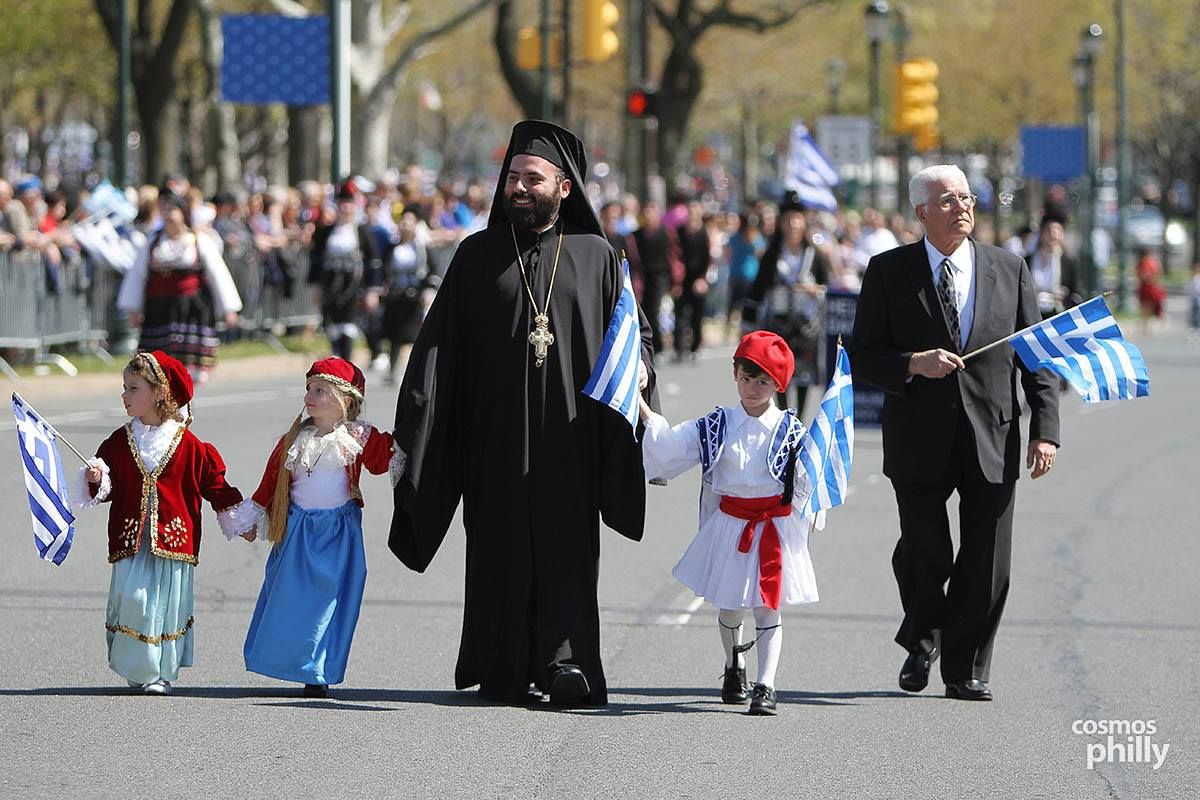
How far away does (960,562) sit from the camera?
8.45 metres

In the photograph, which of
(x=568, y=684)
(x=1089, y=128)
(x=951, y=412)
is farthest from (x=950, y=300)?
(x=1089, y=128)

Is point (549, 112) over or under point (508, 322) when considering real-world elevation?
over

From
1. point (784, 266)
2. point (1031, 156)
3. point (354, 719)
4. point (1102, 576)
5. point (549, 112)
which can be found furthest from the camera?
point (1031, 156)

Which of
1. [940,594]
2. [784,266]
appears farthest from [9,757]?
[784,266]

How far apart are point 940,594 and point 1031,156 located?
1374 inches

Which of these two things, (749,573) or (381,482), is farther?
(381,482)

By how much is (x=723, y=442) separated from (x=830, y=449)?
1.17ft

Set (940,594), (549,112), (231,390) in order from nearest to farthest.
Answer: (940,594), (231,390), (549,112)

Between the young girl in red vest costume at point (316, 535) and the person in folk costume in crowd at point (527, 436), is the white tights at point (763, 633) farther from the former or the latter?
the young girl in red vest costume at point (316, 535)

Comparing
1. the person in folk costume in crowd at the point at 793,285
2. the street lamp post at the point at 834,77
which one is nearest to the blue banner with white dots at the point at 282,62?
the person in folk costume in crowd at the point at 793,285

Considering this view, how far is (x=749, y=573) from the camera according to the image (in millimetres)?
7863

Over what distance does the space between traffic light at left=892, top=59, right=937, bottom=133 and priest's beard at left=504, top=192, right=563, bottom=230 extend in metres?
26.0

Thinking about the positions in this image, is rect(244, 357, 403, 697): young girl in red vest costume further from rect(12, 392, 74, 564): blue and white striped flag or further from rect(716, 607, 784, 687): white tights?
rect(716, 607, 784, 687): white tights

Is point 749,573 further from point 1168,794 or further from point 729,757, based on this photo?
point 1168,794
